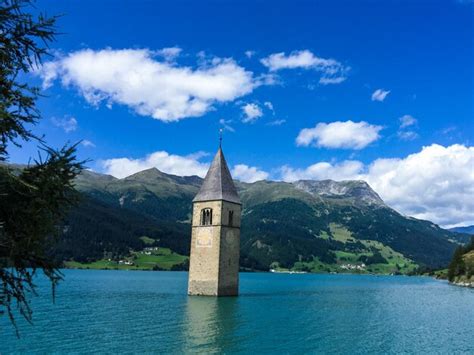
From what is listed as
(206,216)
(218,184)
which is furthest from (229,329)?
(218,184)

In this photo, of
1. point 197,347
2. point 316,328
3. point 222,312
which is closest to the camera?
point 197,347

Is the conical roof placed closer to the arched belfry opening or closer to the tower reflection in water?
the arched belfry opening

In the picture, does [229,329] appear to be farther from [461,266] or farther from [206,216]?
[461,266]

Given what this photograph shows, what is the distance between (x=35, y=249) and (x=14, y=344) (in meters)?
19.9

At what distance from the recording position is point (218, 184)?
56.6m

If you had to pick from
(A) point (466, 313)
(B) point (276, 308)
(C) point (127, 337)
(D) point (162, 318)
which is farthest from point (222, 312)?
(A) point (466, 313)

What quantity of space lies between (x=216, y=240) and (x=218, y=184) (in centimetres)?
730

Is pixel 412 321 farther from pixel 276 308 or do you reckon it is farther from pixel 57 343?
pixel 57 343

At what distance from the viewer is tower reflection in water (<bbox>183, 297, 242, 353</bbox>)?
27.7 m

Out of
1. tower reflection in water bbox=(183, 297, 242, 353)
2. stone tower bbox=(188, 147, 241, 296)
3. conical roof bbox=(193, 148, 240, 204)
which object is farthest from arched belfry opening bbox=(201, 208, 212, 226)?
tower reflection in water bbox=(183, 297, 242, 353)

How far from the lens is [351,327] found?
3772 cm

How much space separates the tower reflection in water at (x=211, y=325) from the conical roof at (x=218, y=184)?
12.2 m

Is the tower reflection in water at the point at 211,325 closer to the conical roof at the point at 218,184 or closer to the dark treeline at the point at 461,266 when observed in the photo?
the conical roof at the point at 218,184

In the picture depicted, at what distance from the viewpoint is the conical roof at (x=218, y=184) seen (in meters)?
55.7
